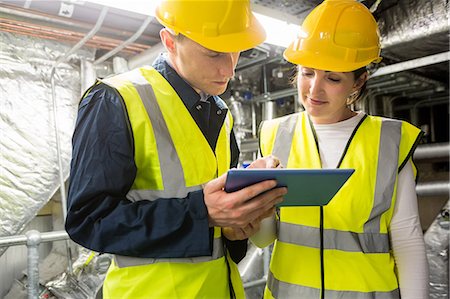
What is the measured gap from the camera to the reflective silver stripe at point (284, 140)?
1224mm

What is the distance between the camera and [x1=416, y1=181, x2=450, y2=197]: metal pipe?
11.8 ft

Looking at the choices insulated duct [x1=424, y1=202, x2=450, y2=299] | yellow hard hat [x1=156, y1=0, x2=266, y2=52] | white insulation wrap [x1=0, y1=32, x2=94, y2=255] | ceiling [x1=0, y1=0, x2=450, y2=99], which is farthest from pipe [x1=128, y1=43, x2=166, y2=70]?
insulated duct [x1=424, y1=202, x2=450, y2=299]

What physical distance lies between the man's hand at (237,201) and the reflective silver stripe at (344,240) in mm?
319

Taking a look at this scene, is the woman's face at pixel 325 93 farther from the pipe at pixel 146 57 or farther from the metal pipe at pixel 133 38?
the pipe at pixel 146 57

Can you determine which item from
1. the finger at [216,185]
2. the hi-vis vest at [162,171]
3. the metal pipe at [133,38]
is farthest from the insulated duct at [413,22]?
the finger at [216,185]

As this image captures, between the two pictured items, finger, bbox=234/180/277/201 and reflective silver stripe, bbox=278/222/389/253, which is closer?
finger, bbox=234/180/277/201

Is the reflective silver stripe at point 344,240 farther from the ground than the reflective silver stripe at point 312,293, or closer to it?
farther from the ground

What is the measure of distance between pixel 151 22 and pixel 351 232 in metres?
1.95

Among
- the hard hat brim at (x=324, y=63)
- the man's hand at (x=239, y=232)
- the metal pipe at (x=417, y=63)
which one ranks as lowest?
the man's hand at (x=239, y=232)

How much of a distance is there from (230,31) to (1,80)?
203cm

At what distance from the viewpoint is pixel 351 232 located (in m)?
1.11

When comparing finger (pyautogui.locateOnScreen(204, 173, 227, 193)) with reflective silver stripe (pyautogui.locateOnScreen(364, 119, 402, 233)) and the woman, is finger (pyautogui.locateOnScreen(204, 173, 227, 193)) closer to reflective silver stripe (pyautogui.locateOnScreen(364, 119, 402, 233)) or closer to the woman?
the woman

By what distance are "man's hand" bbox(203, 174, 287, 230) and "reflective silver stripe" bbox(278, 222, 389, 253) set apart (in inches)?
12.6

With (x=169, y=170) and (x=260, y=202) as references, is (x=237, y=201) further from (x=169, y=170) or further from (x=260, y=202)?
(x=169, y=170)
